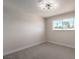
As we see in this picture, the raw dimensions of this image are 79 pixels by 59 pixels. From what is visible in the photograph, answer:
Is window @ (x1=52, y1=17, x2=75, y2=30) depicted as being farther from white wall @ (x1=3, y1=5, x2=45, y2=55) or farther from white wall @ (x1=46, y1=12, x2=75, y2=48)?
white wall @ (x1=3, y1=5, x2=45, y2=55)

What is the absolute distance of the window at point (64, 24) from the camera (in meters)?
4.21

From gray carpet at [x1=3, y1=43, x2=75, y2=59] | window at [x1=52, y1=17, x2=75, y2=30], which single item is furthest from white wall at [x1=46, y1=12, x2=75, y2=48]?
gray carpet at [x1=3, y1=43, x2=75, y2=59]

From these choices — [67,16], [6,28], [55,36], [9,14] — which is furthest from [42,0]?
[55,36]

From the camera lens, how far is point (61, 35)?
15.1ft

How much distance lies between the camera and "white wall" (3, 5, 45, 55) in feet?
9.62

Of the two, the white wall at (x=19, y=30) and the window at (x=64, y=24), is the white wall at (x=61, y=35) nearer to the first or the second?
the window at (x=64, y=24)

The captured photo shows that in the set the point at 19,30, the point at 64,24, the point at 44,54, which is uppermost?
the point at 64,24

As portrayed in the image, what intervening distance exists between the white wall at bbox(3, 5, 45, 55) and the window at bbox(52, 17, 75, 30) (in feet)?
4.27

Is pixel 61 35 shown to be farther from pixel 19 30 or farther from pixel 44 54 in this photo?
pixel 19 30

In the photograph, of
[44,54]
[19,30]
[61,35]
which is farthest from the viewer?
[61,35]

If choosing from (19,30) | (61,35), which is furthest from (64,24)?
(19,30)

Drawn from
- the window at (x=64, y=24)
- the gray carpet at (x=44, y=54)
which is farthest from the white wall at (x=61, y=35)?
the gray carpet at (x=44, y=54)

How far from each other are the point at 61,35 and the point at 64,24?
2.50 feet

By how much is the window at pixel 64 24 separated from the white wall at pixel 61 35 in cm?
22
